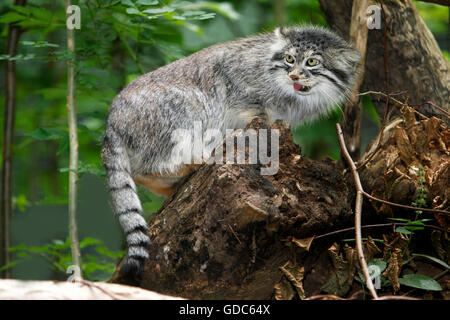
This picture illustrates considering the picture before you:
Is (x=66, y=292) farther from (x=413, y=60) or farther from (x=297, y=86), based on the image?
(x=413, y=60)

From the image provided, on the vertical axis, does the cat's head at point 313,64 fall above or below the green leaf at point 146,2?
below

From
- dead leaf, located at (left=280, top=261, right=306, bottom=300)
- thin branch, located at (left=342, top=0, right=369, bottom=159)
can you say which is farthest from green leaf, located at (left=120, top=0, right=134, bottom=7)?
dead leaf, located at (left=280, top=261, right=306, bottom=300)

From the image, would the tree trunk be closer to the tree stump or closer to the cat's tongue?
the tree stump

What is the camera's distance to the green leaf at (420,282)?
3.09m

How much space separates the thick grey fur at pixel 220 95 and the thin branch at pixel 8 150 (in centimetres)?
207

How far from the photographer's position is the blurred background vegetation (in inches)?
179

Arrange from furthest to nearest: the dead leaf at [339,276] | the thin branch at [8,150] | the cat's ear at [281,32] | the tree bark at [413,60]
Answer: the thin branch at [8,150], the tree bark at [413,60], the cat's ear at [281,32], the dead leaf at [339,276]

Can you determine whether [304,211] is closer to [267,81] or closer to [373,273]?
[373,273]

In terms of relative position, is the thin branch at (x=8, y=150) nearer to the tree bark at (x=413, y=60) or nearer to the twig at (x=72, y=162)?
the twig at (x=72, y=162)

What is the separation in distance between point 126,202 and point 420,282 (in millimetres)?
2157

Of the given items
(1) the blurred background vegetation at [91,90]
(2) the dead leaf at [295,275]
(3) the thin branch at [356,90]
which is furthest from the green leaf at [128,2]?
(2) the dead leaf at [295,275]

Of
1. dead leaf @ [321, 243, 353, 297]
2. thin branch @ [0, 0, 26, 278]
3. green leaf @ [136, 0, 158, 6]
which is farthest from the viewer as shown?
thin branch @ [0, 0, 26, 278]

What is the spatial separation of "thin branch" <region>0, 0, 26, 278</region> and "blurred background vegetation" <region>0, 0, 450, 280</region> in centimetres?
18
